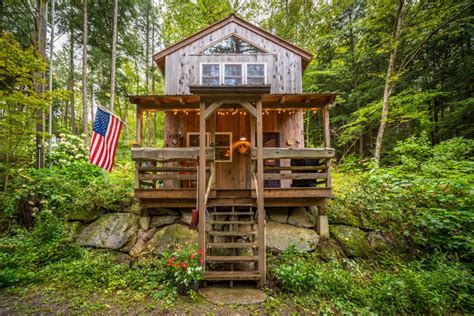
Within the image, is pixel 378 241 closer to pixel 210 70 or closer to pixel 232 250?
pixel 232 250

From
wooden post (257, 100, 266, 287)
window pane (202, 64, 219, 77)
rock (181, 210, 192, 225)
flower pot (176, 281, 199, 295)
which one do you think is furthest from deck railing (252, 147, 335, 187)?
window pane (202, 64, 219, 77)

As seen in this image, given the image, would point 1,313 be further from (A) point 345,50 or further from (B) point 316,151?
(A) point 345,50

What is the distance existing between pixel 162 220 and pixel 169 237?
1.87ft

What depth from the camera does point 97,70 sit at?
15.6 meters

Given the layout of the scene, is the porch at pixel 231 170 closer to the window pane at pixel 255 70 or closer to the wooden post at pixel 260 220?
→ the wooden post at pixel 260 220

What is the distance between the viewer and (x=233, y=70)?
750 centimetres

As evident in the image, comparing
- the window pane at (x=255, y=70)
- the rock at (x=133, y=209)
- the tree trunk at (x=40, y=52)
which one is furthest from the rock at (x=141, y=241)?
the window pane at (x=255, y=70)

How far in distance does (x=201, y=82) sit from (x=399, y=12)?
9197mm

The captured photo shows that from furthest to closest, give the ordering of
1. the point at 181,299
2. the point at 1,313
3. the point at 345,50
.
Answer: the point at 345,50
the point at 181,299
the point at 1,313

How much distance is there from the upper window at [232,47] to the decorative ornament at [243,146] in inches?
130

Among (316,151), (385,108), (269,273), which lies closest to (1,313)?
(269,273)

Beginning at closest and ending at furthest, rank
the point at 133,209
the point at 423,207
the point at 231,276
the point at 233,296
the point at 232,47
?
the point at 233,296 → the point at 231,276 → the point at 423,207 → the point at 133,209 → the point at 232,47

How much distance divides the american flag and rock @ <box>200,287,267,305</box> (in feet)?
11.4

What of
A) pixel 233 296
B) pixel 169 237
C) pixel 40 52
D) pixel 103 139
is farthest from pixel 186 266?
pixel 40 52
